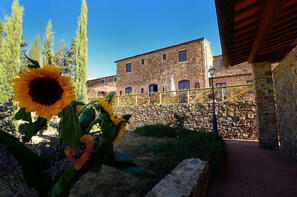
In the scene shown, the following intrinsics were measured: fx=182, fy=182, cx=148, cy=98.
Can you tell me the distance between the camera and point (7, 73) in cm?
828

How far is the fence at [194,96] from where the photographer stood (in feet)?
31.2

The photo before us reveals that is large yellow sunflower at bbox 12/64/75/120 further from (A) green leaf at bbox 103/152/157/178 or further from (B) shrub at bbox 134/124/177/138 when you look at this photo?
(B) shrub at bbox 134/124/177/138

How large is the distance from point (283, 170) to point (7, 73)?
10.6m

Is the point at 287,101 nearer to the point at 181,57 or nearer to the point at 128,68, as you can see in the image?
the point at 181,57

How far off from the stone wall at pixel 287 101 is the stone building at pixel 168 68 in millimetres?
9144

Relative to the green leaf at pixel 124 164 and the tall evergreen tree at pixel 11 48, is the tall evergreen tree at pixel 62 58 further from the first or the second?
the green leaf at pixel 124 164

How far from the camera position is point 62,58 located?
19062mm

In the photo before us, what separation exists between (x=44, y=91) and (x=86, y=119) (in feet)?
1.47

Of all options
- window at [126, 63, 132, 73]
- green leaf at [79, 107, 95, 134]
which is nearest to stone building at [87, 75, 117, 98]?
window at [126, 63, 132, 73]

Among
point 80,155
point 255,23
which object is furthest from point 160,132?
point 80,155

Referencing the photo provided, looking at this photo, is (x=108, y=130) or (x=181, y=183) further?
(x=181, y=183)

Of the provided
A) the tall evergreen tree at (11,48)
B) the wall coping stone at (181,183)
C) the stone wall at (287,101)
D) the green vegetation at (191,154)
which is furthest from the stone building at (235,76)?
the wall coping stone at (181,183)

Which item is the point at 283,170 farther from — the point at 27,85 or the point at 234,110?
the point at 234,110

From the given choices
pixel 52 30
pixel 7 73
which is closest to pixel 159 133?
pixel 7 73
